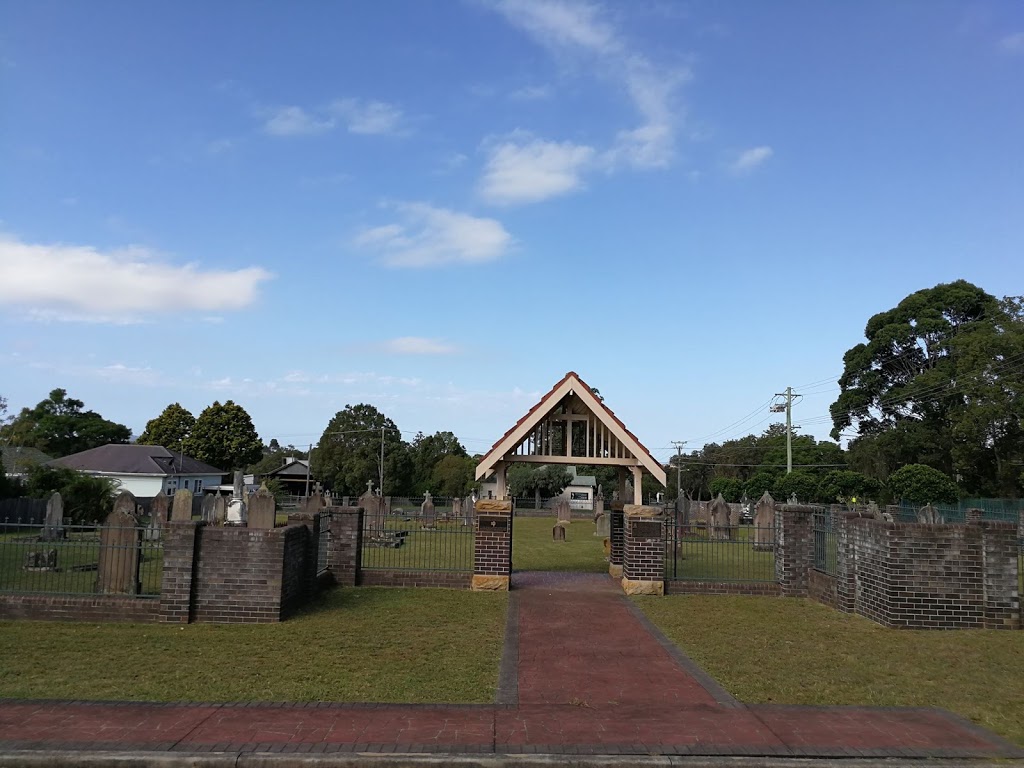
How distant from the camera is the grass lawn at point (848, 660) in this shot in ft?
24.7

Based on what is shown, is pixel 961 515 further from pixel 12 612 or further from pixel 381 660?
pixel 12 612

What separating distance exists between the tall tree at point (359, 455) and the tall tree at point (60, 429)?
95.2ft

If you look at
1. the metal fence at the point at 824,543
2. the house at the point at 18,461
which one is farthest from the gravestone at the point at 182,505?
the house at the point at 18,461

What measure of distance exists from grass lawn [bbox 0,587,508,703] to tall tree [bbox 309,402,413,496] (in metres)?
52.3

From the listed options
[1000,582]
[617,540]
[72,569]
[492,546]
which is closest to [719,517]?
[617,540]

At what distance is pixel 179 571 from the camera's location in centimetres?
1094

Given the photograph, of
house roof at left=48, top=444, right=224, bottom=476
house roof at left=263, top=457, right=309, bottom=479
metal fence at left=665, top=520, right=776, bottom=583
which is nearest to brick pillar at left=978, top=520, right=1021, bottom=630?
metal fence at left=665, top=520, right=776, bottom=583

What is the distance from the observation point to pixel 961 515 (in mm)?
33062

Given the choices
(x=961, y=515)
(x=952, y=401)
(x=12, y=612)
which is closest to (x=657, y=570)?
(x=12, y=612)

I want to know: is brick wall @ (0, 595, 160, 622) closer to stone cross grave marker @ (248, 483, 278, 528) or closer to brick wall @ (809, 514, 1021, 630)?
stone cross grave marker @ (248, 483, 278, 528)

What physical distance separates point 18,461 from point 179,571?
120 feet

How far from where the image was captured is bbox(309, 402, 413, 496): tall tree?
63.5 m

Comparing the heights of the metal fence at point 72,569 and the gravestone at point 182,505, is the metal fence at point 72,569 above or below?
below

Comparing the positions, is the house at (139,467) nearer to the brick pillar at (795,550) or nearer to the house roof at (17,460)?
the house roof at (17,460)
